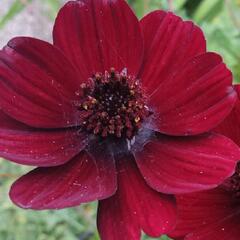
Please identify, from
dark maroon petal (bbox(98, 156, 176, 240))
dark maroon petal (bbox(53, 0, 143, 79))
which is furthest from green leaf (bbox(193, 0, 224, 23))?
dark maroon petal (bbox(98, 156, 176, 240))

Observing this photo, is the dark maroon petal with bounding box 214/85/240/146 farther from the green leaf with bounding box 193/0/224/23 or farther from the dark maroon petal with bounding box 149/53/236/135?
the green leaf with bounding box 193/0/224/23

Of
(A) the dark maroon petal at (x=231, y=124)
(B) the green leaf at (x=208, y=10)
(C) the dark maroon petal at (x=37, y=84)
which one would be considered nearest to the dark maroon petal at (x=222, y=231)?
(A) the dark maroon petal at (x=231, y=124)

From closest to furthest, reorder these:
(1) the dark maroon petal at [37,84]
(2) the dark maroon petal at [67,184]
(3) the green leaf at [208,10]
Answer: (2) the dark maroon petal at [67,184] < (1) the dark maroon petal at [37,84] < (3) the green leaf at [208,10]

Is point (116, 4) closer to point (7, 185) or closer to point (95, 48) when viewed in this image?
point (95, 48)

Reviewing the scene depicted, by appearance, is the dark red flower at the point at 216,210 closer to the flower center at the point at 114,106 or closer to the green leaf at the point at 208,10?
the flower center at the point at 114,106

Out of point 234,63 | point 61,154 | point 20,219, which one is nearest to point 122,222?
point 61,154
